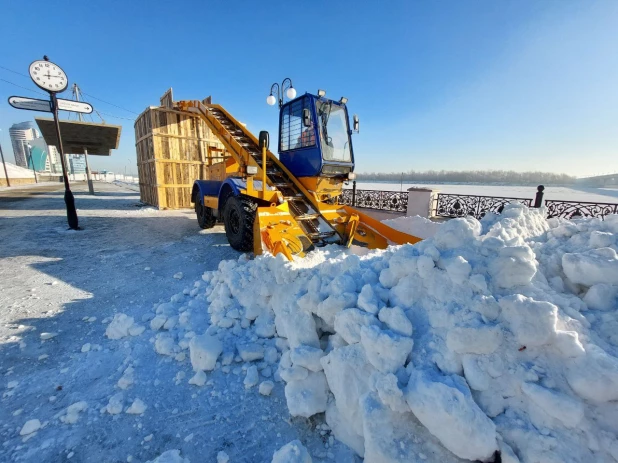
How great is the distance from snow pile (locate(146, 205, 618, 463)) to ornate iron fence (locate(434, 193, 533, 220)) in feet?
18.7

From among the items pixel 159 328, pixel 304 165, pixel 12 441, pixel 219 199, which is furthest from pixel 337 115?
pixel 12 441

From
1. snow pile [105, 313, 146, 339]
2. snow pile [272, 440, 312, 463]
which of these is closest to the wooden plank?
snow pile [105, 313, 146, 339]

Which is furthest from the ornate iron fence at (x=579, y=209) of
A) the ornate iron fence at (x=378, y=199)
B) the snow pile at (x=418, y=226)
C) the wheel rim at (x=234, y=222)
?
the wheel rim at (x=234, y=222)

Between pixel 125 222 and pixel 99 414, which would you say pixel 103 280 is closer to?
pixel 99 414

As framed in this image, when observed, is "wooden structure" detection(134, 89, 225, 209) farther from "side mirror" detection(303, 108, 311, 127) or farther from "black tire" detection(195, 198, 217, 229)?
"side mirror" detection(303, 108, 311, 127)

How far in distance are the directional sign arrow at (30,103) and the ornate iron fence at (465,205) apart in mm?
10948

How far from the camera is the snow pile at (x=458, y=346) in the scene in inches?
55.9

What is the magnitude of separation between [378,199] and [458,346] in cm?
909

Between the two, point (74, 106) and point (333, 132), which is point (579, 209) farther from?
point (74, 106)

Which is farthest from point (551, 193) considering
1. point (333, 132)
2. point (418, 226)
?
point (333, 132)

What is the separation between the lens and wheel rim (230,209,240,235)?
551 centimetres

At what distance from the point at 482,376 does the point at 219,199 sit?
5786 millimetres

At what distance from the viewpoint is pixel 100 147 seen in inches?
809

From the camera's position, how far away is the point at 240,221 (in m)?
5.21
